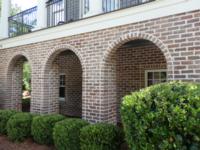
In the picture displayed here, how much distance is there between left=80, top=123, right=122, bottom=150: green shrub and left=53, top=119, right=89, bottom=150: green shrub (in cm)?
32

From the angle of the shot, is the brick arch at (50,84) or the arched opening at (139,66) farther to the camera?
the arched opening at (139,66)

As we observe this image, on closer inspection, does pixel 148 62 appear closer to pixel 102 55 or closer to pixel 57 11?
pixel 102 55

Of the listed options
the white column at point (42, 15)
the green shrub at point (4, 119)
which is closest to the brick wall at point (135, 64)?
the white column at point (42, 15)

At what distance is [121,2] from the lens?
328 inches

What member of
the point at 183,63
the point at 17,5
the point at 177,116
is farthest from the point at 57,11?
the point at 17,5

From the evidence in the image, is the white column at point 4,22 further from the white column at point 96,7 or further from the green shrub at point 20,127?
the white column at point 96,7

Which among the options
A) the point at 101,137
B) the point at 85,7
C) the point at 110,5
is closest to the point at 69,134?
the point at 101,137

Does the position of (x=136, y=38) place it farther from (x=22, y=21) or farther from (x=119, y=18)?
(x=22, y=21)

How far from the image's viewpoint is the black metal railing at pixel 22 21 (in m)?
9.29

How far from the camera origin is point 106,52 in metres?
6.05

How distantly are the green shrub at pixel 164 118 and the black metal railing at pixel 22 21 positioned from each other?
276 inches

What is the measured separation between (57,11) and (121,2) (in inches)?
96.6

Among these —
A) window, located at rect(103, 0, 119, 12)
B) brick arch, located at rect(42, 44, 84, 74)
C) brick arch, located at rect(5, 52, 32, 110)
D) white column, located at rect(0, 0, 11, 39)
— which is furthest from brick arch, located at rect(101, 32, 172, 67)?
white column, located at rect(0, 0, 11, 39)

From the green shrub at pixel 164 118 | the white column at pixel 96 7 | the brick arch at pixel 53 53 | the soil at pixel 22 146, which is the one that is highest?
the white column at pixel 96 7
